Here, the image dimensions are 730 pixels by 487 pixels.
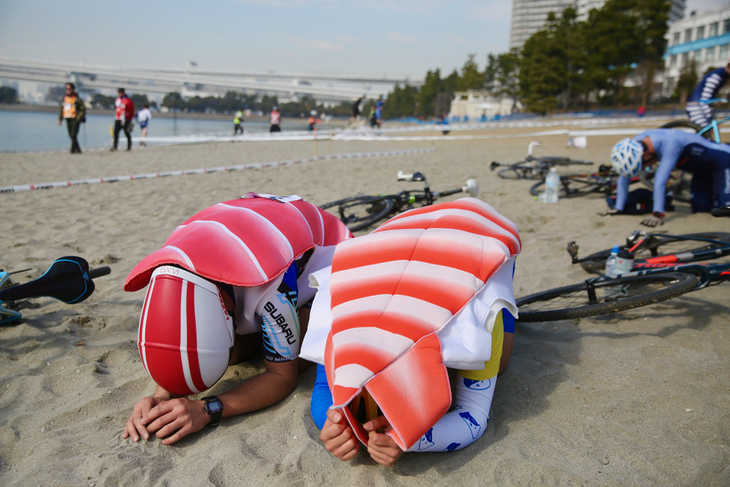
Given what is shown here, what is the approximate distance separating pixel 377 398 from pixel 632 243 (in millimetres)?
2543

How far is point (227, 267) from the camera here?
1.63 m

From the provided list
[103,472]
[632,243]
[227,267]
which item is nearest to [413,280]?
[227,267]

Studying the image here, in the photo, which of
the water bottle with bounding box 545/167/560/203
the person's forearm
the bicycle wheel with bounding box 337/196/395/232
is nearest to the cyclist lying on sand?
the water bottle with bounding box 545/167/560/203

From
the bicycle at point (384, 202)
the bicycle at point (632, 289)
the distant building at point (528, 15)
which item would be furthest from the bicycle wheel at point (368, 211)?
the distant building at point (528, 15)

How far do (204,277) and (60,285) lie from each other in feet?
3.17

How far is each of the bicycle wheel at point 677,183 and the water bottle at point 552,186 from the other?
99 centimetres

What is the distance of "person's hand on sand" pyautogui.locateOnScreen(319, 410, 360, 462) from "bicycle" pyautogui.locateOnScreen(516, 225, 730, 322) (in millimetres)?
1537

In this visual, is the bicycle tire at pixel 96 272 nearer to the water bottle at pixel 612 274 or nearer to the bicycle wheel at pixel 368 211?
the bicycle wheel at pixel 368 211

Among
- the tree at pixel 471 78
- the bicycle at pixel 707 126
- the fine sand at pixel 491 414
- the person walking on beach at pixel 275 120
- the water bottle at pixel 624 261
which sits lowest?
the fine sand at pixel 491 414

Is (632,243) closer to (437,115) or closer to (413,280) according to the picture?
(413,280)

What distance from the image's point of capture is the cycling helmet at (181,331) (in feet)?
4.91

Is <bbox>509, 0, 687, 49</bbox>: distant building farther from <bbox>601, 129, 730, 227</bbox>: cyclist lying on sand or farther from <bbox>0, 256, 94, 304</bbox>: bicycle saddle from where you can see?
<bbox>0, 256, 94, 304</bbox>: bicycle saddle

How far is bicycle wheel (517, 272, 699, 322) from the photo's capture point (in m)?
2.32

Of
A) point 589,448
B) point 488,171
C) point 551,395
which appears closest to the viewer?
point 589,448
